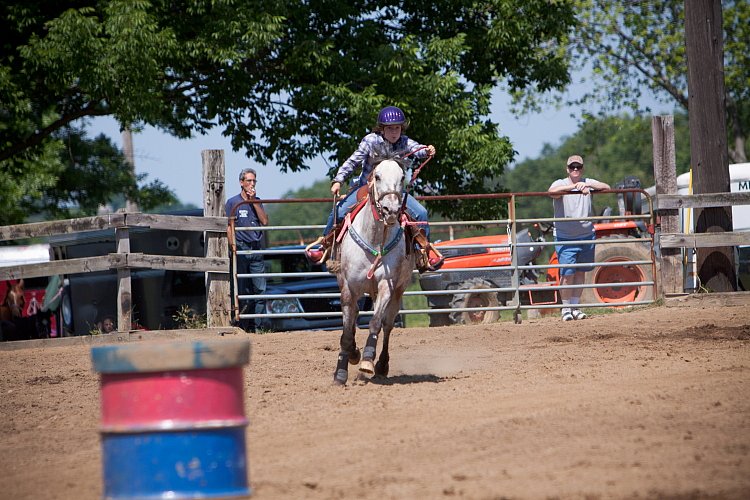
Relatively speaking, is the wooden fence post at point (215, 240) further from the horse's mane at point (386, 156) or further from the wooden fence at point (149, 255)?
the horse's mane at point (386, 156)

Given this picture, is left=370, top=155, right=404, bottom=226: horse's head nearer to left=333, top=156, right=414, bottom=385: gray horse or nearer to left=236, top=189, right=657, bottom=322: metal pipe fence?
left=333, top=156, right=414, bottom=385: gray horse

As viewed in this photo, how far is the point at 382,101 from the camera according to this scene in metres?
18.5

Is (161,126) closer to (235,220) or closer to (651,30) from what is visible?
(235,220)

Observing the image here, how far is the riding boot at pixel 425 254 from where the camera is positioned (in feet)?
32.9

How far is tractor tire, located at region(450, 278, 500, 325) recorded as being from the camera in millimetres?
16250

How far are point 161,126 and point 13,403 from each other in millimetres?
14416

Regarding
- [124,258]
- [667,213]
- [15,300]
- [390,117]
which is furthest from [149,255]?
[667,213]

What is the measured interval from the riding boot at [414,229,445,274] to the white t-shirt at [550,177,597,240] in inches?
199

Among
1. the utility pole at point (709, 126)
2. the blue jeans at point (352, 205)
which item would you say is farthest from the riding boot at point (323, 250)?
the utility pole at point (709, 126)

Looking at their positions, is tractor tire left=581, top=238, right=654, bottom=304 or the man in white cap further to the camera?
tractor tire left=581, top=238, right=654, bottom=304

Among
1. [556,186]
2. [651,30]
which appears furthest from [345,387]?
[651,30]

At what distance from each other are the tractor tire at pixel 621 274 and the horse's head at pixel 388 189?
320 inches

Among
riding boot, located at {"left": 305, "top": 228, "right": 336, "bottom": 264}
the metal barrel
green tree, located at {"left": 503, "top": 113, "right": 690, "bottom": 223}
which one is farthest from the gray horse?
green tree, located at {"left": 503, "top": 113, "right": 690, "bottom": 223}

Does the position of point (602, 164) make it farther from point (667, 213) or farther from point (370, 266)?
point (370, 266)
